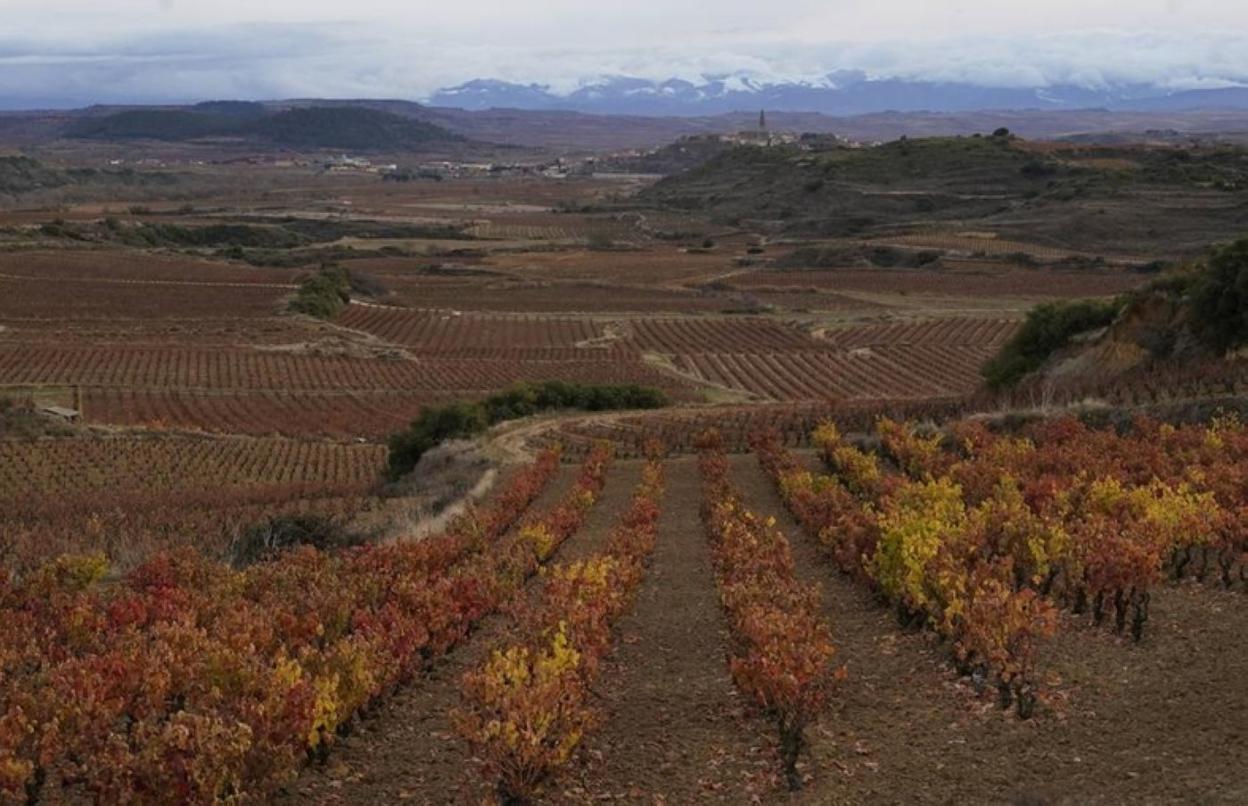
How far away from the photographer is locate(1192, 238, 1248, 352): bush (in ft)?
97.7

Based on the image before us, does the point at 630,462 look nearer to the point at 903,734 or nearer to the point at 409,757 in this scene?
the point at 409,757

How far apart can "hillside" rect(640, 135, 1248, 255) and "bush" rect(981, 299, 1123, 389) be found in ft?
233


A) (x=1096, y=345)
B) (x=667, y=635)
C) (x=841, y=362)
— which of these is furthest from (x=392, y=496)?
(x=841, y=362)

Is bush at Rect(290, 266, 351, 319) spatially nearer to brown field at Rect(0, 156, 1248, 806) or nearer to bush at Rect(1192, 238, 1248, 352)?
brown field at Rect(0, 156, 1248, 806)

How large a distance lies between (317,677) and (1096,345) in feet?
107

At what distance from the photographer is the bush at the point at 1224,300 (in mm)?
29766

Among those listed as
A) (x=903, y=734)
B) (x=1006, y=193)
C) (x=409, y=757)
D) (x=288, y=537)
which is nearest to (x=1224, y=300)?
(x=288, y=537)

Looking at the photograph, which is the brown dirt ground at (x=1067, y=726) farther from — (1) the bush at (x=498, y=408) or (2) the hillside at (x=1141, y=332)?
(1) the bush at (x=498, y=408)

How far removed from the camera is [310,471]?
40031 mm

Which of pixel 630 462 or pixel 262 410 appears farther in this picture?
pixel 262 410

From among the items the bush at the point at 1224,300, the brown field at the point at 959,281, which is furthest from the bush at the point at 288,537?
the brown field at the point at 959,281

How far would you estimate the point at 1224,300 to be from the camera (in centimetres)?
3050

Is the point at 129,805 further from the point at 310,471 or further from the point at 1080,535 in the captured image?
the point at 310,471

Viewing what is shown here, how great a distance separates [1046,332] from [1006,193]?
10730cm
